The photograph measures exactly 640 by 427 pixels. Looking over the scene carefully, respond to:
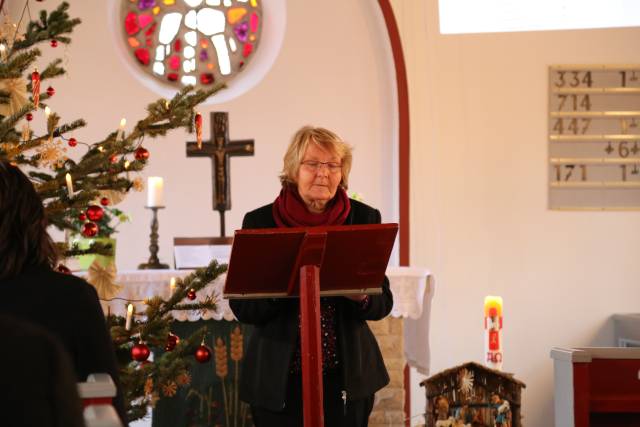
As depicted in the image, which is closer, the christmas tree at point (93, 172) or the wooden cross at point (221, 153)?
the christmas tree at point (93, 172)

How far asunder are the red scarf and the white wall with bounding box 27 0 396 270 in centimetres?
436

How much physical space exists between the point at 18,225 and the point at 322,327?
127 centimetres

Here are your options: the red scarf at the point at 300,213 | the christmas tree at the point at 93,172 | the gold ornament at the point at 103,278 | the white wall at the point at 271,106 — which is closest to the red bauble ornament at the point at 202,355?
the christmas tree at the point at 93,172

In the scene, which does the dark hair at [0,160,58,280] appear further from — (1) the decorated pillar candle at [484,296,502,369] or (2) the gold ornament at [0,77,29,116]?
(1) the decorated pillar candle at [484,296,502,369]

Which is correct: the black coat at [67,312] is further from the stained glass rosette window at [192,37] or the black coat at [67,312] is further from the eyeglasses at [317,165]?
the stained glass rosette window at [192,37]

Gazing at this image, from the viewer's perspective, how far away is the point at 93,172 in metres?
3.26

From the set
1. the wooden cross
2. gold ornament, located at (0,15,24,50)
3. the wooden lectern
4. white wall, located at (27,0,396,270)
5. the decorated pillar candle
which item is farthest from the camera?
white wall, located at (27,0,396,270)

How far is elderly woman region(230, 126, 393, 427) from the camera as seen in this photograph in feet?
9.84

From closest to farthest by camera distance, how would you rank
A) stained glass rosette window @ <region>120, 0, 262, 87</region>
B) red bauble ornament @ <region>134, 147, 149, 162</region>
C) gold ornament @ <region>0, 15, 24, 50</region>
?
1. gold ornament @ <region>0, 15, 24, 50</region>
2. red bauble ornament @ <region>134, 147, 149, 162</region>
3. stained glass rosette window @ <region>120, 0, 262, 87</region>

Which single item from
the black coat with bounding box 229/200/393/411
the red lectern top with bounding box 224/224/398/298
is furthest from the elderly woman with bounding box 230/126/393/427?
the red lectern top with bounding box 224/224/398/298

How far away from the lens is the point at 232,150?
5918 millimetres

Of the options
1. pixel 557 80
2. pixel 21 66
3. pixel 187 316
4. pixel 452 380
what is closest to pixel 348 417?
pixel 21 66

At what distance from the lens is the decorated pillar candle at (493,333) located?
16.4ft

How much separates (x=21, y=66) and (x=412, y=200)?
4.75 m
